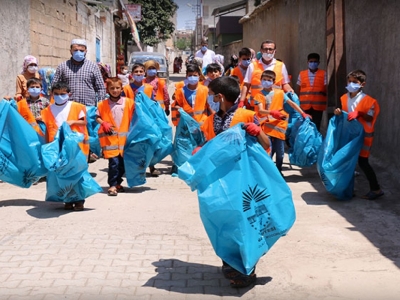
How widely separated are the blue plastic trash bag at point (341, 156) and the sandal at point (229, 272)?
2947mm

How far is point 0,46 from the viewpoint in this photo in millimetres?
11672

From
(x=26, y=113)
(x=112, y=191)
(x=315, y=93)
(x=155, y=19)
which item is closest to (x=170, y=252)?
(x=112, y=191)

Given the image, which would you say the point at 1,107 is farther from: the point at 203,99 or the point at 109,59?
the point at 109,59

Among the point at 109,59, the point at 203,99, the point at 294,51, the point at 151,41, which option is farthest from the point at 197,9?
the point at 203,99

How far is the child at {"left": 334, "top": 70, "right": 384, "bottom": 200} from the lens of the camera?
23.7ft

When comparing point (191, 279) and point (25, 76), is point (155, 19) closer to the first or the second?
point (25, 76)

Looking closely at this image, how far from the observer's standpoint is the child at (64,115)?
6.86m

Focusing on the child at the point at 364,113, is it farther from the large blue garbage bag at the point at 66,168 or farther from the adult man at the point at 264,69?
the large blue garbage bag at the point at 66,168

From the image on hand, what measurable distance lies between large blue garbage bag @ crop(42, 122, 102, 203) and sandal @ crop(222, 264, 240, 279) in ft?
8.21

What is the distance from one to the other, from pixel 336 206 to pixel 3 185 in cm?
429

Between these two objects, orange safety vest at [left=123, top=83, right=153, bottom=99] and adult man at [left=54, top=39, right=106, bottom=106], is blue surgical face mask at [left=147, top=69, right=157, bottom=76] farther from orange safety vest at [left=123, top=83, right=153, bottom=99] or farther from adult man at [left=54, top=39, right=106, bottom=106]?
adult man at [left=54, top=39, right=106, bottom=106]

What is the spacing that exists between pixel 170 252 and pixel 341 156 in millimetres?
2687

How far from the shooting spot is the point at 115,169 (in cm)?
777

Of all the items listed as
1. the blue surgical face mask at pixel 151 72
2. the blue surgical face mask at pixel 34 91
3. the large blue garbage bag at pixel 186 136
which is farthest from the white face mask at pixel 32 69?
the large blue garbage bag at pixel 186 136
